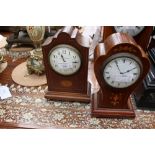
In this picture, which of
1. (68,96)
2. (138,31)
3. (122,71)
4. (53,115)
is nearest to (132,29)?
(138,31)

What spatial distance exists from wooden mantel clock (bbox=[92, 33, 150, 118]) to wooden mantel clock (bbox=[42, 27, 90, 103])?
96 mm

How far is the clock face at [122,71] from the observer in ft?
2.97

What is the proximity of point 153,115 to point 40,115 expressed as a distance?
0.55 meters

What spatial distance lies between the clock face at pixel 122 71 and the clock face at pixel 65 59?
165 millimetres

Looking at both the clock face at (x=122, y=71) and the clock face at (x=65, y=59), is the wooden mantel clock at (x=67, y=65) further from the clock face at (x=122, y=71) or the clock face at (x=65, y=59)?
the clock face at (x=122, y=71)

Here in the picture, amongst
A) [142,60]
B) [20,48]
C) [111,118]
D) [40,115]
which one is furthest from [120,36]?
[20,48]

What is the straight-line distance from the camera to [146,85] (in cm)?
106

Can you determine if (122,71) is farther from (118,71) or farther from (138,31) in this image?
(138,31)

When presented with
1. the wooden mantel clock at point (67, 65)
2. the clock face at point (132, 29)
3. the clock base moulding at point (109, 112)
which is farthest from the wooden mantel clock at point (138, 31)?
the clock base moulding at point (109, 112)

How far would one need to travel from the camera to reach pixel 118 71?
0.94 metres

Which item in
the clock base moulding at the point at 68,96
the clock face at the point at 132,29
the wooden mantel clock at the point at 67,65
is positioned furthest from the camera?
the clock face at the point at 132,29

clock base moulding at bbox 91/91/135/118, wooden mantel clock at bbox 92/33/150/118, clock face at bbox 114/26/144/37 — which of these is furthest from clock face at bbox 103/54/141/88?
clock face at bbox 114/26/144/37

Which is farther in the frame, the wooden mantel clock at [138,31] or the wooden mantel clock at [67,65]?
the wooden mantel clock at [138,31]

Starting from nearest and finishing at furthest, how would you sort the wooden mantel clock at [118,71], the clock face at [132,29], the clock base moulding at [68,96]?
the wooden mantel clock at [118,71], the clock base moulding at [68,96], the clock face at [132,29]
